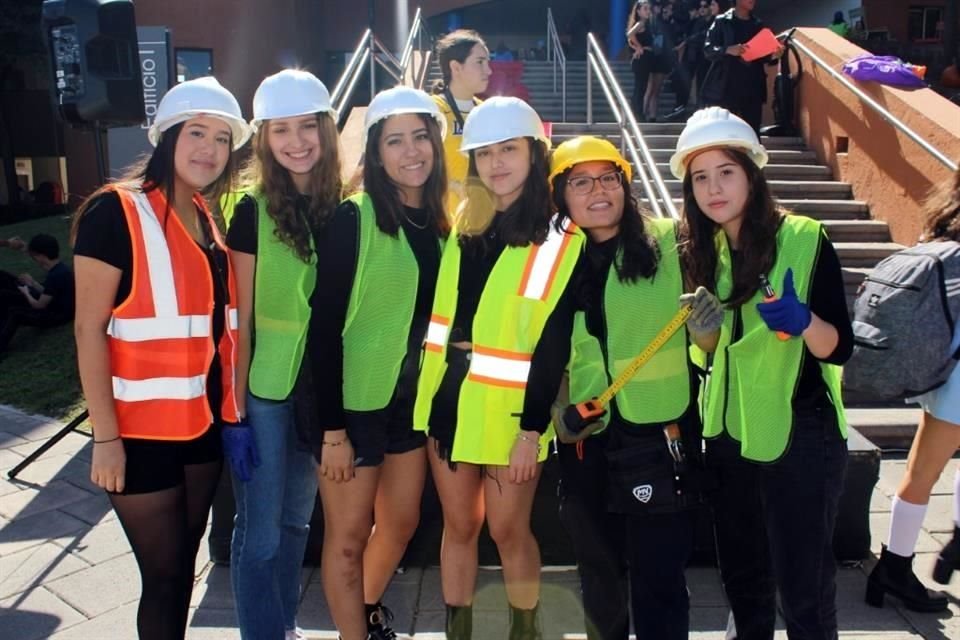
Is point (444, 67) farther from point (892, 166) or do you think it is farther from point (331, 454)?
point (892, 166)

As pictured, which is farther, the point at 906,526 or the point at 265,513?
the point at 906,526

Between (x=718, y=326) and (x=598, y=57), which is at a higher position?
(x=598, y=57)

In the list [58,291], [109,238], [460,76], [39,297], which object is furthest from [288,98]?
[39,297]

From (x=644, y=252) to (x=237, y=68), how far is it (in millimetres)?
20003

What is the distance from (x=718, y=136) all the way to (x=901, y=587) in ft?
7.02

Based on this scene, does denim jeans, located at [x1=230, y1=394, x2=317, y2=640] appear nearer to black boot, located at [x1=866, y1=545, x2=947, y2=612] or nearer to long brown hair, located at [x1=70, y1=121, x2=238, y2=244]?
long brown hair, located at [x1=70, y1=121, x2=238, y2=244]

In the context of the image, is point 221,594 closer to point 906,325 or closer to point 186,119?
point 186,119

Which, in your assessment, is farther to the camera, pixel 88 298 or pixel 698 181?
pixel 698 181

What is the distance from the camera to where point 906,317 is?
2877 millimetres

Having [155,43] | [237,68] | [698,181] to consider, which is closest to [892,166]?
Answer: [698,181]

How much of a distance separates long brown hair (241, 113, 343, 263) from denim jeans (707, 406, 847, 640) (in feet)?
4.81

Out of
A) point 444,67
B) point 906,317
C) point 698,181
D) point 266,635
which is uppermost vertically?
point 444,67

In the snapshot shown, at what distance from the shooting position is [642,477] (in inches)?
97.3

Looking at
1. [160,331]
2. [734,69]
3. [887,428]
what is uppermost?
[734,69]
